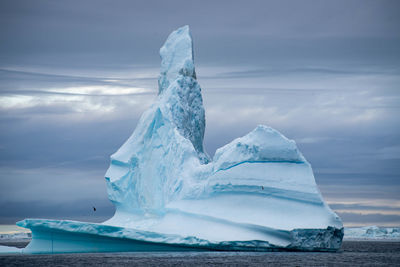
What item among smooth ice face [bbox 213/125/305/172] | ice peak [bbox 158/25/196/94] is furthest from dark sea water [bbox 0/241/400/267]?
ice peak [bbox 158/25/196/94]

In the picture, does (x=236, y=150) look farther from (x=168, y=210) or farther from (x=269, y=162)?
(x=168, y=210)

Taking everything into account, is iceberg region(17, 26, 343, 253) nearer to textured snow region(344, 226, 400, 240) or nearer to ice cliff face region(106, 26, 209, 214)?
ice cliff face region(106, 26, 209, 214)

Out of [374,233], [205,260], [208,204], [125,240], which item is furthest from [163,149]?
[374,233]

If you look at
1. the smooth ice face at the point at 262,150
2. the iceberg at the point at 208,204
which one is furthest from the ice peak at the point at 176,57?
the smooth ice face at the point at 262,150

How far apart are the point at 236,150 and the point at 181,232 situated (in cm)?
442

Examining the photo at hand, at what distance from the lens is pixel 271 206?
28.7 meters

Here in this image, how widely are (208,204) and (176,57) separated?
9963 mm

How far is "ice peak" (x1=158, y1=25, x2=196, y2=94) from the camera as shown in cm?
3559

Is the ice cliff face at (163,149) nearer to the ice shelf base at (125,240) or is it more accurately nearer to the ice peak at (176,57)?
the ice peak at (176,57)

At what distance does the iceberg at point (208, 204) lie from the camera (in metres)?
28.0

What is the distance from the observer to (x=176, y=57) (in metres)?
36.3

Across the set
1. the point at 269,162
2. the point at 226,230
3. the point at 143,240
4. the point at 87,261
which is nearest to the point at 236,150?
the point at 269,162

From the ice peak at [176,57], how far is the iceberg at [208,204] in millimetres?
2587

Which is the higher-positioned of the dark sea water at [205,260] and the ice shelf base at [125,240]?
the ice shelf base at [125,240]
